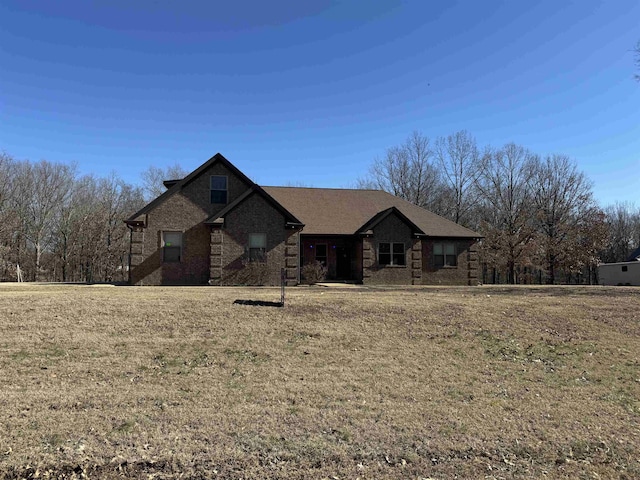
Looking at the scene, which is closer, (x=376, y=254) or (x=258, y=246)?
(x=258, y=246)

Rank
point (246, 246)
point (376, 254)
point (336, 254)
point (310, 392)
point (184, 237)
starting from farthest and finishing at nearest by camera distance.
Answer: point (336, 254)
point (376, 254)
point (246, 246)
point (184, 237)
point (310, 392)

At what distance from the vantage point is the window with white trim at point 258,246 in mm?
21875

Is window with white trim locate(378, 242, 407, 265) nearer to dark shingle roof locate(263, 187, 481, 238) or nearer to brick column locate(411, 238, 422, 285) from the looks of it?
brick column locate(411, 238, 422, 285)

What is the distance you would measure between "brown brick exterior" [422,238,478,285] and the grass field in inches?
526

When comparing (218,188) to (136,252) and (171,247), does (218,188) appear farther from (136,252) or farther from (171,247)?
(136,252)

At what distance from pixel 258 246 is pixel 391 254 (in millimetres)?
7732

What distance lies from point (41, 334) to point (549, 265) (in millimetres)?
42853

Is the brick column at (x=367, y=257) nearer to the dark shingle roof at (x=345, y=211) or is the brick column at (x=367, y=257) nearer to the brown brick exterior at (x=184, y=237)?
the dark shingle roof at (x=345, y=211)

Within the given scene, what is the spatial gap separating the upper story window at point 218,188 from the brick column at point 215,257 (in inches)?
63.2

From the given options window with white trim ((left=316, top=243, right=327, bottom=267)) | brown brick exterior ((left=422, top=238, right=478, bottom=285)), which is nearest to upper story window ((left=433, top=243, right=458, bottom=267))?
brown brick exterior ((left=422, top=238, right=478, bottom=285))

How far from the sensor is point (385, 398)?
21.9 feet

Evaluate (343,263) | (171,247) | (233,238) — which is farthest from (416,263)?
(171,247)

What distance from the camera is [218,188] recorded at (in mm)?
22047

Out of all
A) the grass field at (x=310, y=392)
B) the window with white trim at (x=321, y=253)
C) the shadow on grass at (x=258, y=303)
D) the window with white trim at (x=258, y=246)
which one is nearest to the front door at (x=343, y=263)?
the window with white trim at (x=321, y=253)
